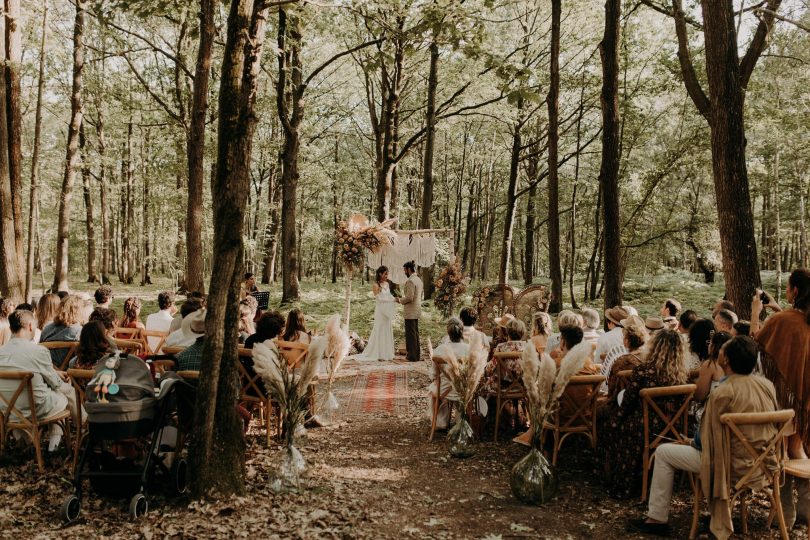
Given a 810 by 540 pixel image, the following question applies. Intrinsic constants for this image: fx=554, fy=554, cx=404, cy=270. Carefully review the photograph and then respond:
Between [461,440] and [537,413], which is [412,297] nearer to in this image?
[461,440]

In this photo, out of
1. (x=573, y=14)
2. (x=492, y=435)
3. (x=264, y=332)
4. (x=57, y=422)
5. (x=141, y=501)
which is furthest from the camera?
(x=573, y=14)

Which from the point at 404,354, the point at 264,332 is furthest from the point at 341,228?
the point at 264,332

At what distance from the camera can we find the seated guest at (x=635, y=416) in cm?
452

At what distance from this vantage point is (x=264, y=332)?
596 centimetres

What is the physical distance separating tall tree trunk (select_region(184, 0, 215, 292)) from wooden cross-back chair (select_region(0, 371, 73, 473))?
4735mm

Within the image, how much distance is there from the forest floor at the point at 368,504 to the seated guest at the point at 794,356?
818 millimetres

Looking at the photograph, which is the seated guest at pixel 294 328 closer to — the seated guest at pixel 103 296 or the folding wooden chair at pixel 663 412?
the seated guest at pixel 103 296

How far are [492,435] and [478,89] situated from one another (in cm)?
1520

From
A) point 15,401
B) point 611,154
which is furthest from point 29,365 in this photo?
point 611,154

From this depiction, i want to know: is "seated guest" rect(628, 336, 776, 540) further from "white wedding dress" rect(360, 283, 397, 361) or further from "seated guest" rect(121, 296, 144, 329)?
"white wedding dress" rect(360, 283, 397, 361)

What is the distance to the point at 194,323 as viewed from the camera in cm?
598

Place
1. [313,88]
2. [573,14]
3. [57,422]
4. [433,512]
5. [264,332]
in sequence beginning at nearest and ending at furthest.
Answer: [433,512] → [57,422] → [264,332] → [573,14] → [313,88]

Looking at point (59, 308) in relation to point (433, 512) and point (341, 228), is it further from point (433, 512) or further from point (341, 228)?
point (341, 228)

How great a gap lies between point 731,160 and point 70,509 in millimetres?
7707
